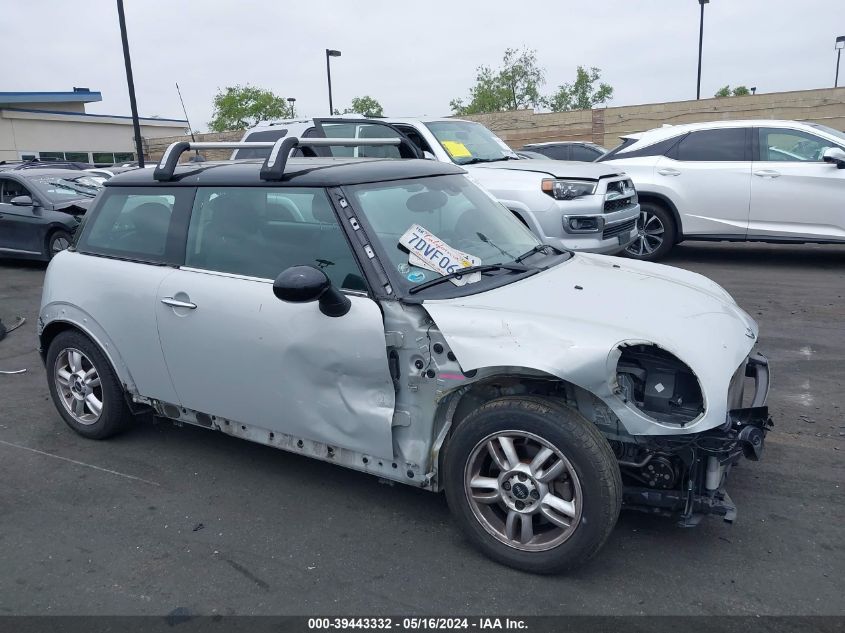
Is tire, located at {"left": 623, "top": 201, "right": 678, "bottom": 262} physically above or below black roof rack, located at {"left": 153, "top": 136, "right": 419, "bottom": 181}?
below

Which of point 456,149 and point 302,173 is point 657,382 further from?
point 456,149

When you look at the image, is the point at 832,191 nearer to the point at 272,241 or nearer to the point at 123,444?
A: the point at 272,241

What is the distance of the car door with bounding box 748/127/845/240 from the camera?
890cm

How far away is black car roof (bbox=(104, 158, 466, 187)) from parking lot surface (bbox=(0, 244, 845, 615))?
152cm

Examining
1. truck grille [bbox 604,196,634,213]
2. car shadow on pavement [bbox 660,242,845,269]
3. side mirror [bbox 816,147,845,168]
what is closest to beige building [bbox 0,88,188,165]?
car shadow on pavement [bbox 660,242,845,269]

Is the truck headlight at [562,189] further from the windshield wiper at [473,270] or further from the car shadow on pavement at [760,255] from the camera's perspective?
the windshield wiper at [473,270]

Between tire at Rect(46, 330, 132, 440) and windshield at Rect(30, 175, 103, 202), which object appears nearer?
tire at Rect(46, 330, 132, 440)

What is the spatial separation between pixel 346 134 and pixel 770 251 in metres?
6.41

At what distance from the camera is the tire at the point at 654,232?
9922 mm

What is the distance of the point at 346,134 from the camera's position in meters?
9.12

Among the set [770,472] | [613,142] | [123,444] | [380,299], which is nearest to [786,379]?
[770,472]

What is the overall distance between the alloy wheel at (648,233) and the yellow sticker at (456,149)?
2634 millimetres

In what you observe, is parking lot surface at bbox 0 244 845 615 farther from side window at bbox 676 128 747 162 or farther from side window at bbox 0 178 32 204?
side window at bbox 0 178 32 204

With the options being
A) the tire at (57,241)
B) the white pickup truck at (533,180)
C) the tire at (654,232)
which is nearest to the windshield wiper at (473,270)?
the white pickup truck at (533,180)
